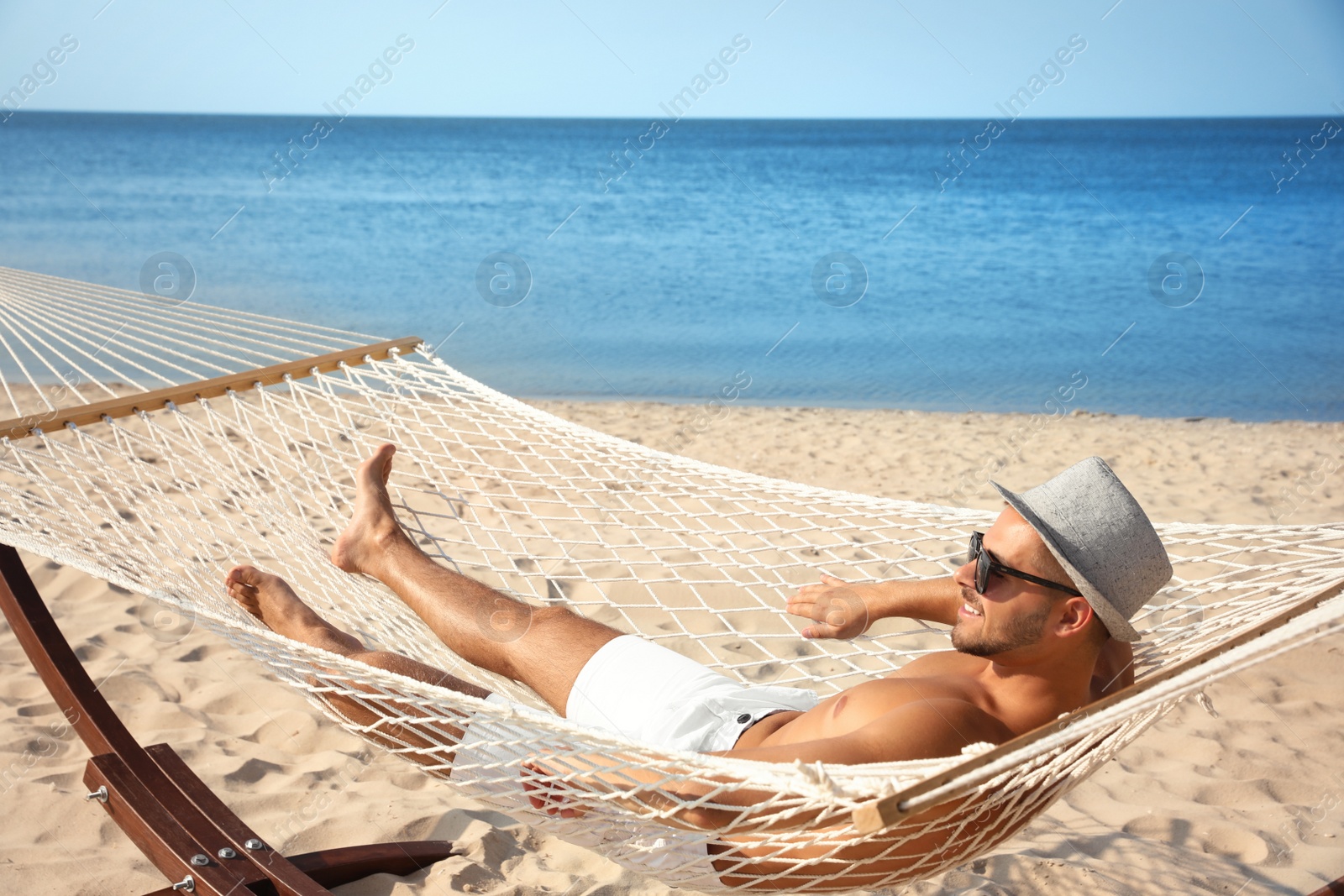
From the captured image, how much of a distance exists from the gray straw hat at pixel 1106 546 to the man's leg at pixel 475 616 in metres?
0.68

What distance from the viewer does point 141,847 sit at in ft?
4.51

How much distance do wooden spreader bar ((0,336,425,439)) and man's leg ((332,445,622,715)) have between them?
58cm

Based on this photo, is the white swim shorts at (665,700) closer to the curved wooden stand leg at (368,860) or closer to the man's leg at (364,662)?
the man's leg at (364,662)

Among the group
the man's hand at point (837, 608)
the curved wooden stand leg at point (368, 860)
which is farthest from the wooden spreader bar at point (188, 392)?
the man's hand at point (837, 608)

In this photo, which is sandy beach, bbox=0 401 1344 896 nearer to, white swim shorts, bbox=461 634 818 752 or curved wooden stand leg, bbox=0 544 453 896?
curved wooden stand leg, bbox=0 544 453 896

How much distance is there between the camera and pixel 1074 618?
42.4 inches


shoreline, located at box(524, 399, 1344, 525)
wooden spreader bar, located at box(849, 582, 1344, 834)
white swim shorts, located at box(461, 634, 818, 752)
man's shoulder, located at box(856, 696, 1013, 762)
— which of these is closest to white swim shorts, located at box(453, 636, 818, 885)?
white swim shorts, located at box(461, 634, 818, 752)

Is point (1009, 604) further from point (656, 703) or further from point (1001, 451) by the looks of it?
point (1001, 451)

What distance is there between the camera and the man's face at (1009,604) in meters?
1.08

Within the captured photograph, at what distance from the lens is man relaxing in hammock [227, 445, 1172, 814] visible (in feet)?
3.45

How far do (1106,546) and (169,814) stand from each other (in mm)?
1290

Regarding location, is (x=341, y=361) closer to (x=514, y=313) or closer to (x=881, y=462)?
(x=881, y=462)

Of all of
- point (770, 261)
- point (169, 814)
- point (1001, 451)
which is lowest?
point (169, 814)

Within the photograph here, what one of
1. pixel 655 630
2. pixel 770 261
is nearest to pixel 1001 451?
pixel 655 630
